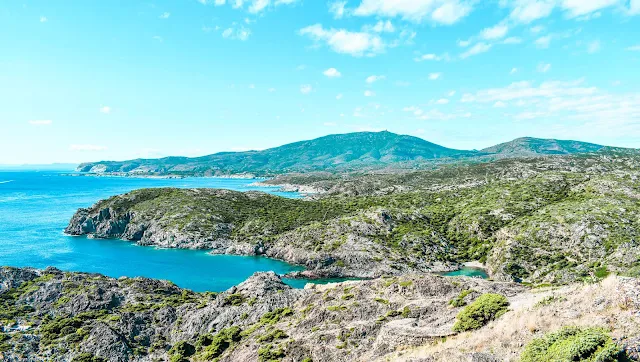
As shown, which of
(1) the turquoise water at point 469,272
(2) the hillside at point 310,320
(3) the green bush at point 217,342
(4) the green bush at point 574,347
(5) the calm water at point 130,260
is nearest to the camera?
(4) the green bush at point 574,347

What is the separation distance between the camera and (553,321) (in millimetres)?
22047

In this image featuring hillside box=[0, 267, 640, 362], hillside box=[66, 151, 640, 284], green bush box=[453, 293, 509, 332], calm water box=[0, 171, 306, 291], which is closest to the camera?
hillside box=[0, 267, 640, 362]

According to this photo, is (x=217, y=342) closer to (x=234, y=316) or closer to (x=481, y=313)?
(x=234, y=316)

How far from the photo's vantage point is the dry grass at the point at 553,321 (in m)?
20.1

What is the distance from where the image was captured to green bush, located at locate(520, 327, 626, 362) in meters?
16.0

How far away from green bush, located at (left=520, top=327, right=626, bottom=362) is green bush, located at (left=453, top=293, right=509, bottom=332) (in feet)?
27.9

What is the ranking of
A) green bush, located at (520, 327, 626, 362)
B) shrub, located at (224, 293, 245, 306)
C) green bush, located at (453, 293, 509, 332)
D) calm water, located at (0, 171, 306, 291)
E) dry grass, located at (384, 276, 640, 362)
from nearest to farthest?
green bush, located at (520, 327, 626, 362) → dry grass, located at (384, 276, 640, 362) → green bush, located at (453, 293, 509, 332) → shrub, located at (224, 293, 245, 306) → calm water, located at (0, 171, 306, 291)

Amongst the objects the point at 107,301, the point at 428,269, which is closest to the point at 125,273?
the point at 107,301

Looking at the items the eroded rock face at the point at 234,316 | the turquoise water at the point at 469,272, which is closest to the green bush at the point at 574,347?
the eroded rock face at the point at 234,316

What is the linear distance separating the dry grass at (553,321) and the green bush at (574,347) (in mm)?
1440

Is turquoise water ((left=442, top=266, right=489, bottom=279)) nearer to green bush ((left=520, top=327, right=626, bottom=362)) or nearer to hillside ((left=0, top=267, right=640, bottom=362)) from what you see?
hillside ((left=0, top=267, right=640, bottom=362))

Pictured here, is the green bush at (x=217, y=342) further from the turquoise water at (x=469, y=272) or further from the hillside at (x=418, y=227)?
the turquoise water at (x=469, y=272)

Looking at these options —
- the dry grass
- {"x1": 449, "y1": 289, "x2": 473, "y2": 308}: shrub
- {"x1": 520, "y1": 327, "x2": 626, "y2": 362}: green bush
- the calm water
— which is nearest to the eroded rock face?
{"x1": 449, "y1": 289, "x2": 473, "y2": 308}: shrub

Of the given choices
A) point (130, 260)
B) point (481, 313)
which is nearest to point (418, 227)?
point (130, 260)
